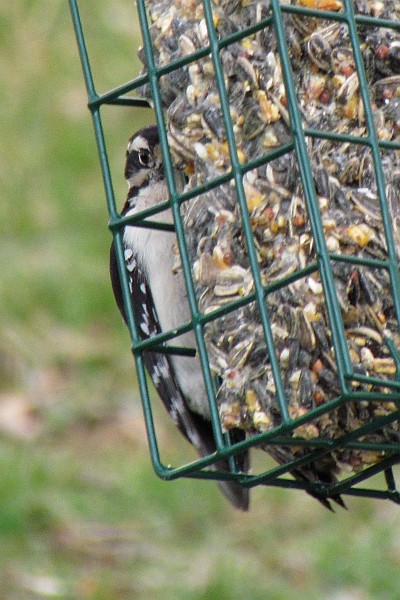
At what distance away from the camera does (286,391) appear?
10.8ft

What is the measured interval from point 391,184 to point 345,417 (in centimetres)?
68

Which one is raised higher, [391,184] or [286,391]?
[391,184]

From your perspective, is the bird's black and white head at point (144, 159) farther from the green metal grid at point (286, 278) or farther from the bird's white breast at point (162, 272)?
the green metal grid at point (286, 278)

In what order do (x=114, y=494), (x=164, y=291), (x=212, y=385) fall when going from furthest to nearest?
(x=114, y=494), (x=164, y=291), (x=212, y=385)

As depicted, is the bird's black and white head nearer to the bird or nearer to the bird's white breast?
the bird

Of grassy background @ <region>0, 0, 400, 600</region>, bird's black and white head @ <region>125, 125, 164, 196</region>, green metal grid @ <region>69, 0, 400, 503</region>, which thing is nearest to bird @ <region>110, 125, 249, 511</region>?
bird's black and white head @ <region>125, 125, 164, 196</region>

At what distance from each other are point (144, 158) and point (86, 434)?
3.11 meters

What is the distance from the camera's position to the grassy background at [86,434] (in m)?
5.81

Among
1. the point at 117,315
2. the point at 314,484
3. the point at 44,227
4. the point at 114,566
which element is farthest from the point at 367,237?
the point at 44,227

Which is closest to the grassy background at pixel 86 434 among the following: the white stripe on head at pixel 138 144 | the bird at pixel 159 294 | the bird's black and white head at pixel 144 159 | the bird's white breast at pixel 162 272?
the bird at pixel 159 294

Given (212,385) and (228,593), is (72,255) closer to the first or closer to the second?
(228,593)

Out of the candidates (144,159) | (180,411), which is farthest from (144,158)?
(180,411)

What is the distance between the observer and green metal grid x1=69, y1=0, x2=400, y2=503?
3092 mm

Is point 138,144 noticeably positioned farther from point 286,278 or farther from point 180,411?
point 286,278
